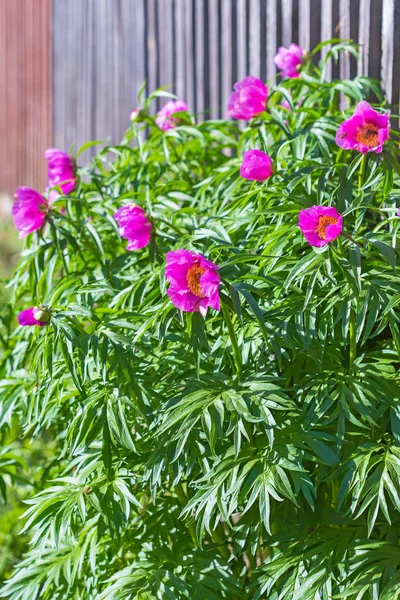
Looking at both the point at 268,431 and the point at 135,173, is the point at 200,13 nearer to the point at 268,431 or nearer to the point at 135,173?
the point at 135,173

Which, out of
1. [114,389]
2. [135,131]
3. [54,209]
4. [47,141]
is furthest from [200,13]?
[47,141]

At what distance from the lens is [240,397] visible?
1.51 meters

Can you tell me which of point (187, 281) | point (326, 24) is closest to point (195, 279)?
point (187, 281)

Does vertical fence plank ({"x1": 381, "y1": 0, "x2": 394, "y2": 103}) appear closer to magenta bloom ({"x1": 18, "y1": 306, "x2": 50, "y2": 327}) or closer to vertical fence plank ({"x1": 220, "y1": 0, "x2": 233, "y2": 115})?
vertical fence plank ({"x1": 220, "y1": 0, "x2": 233, "y2": 115})

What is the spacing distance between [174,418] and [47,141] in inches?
181

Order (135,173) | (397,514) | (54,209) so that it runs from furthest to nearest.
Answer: (135,173), (54,209), (397,514)

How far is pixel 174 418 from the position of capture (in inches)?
58.9

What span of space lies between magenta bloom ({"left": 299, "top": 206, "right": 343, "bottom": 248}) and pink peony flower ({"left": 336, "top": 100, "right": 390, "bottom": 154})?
26cm

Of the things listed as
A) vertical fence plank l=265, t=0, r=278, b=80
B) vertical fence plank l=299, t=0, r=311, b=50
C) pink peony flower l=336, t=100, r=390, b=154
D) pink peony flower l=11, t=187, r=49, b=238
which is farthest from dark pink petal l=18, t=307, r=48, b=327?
vertical fence plank l=265, t=0, r=278, b=80

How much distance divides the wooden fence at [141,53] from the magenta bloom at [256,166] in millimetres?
565

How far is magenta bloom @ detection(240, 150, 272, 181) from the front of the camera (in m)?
1.80

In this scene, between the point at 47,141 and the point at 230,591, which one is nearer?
the point at 230,591

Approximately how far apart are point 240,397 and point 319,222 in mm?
340

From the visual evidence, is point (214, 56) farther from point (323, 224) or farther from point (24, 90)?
point (24, 90)
